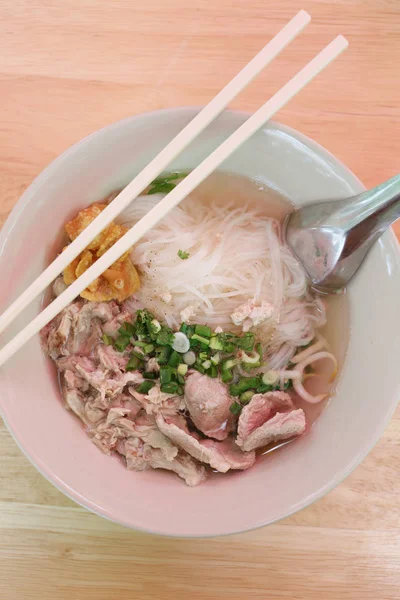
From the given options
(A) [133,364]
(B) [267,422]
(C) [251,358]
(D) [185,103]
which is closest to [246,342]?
(C) [251,358]

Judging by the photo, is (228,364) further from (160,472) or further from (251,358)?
(160,472)

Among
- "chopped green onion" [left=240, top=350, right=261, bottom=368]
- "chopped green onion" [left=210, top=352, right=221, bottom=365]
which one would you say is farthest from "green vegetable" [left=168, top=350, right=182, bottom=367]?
"chopped green onion" [left=240, top=350, right=261, bottom=368]

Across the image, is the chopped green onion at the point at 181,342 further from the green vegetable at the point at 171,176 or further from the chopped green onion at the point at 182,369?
the green vegetable at the point at 171,176

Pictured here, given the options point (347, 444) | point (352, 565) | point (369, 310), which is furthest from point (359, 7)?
point (352, 565)

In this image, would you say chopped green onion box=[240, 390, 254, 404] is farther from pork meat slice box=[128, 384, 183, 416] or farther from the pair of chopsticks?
the pair of chopsticks

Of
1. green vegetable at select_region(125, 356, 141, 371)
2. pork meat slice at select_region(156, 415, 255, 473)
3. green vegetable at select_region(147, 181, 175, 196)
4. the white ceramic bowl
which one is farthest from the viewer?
green vegetable at select_region(147, 181, 175, 196)

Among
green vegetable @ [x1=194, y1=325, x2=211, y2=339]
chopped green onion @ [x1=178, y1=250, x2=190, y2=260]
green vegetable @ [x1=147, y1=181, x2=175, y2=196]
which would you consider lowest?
green vegetable @ [x1=194, y1=325, x2=211, y2=339]
